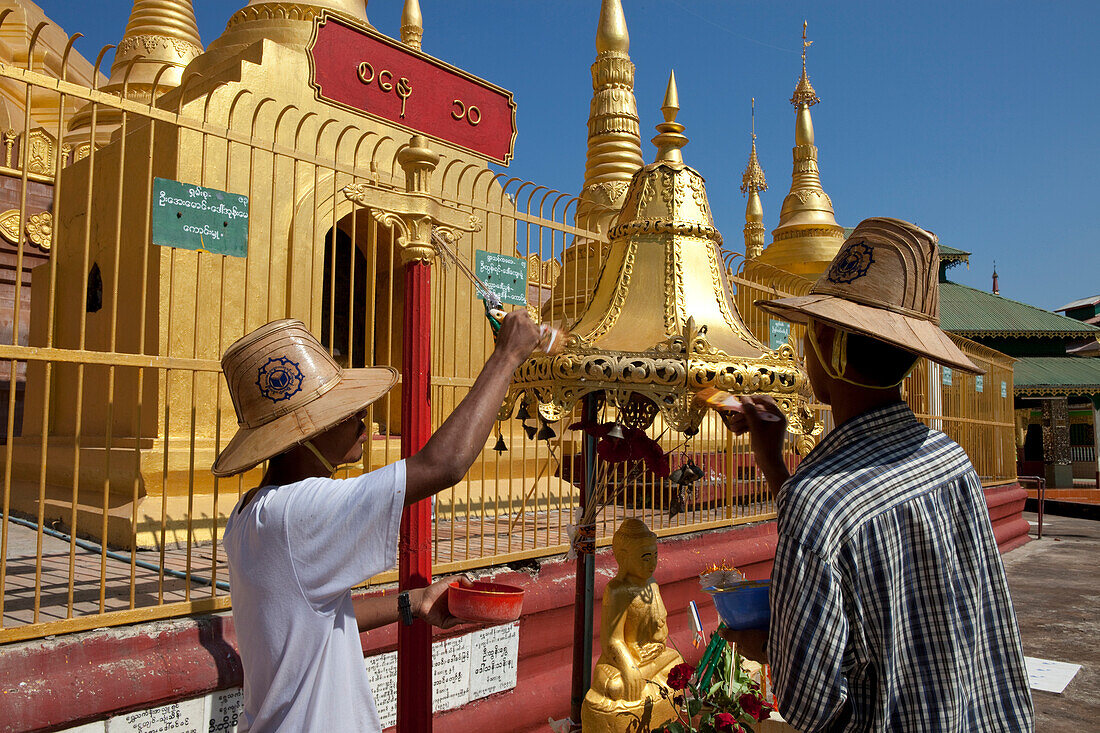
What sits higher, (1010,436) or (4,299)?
(4,299)

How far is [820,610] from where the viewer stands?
1520 millimetres

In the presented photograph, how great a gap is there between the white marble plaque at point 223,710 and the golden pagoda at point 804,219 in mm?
16494

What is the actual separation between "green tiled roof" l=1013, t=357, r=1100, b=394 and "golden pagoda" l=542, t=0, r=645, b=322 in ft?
47.5

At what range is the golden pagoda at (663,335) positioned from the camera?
2.63 meters

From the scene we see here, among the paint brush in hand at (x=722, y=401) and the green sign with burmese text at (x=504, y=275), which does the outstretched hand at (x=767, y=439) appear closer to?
the paint brush in hand at (x=722, y=401)

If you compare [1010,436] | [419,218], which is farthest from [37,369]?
[1010,436]

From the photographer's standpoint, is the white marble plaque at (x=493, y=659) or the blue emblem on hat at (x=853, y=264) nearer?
the blue emblem on hat at (x=853, y=264)

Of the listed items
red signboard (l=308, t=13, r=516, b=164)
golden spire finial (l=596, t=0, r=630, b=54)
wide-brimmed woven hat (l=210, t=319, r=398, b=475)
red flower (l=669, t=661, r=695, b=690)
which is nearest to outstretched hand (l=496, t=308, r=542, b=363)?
wide-brimmed woven hat (l=210, t=319, r=398, b=475)

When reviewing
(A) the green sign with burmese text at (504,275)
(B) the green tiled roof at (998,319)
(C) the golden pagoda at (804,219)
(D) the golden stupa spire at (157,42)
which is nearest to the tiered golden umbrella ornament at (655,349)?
(A) the green sign with burmese text at (504,275)

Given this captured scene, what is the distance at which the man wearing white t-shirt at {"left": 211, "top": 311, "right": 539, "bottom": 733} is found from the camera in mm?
1695

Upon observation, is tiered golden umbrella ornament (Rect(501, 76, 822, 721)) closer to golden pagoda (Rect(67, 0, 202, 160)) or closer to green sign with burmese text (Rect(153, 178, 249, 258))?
green sign with burmese text (Rect(153, 178, 249, 258))

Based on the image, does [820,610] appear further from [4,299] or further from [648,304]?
[4,299]

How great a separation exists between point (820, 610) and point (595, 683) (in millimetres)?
2427

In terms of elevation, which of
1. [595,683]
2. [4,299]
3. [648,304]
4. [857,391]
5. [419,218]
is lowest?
[595,683]
